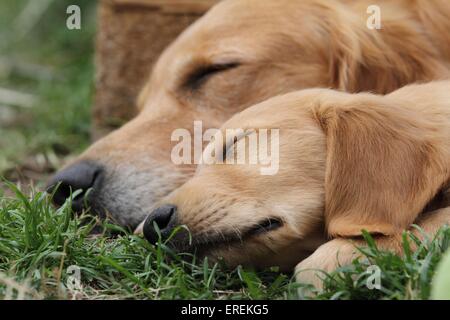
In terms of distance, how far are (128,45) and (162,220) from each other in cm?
279

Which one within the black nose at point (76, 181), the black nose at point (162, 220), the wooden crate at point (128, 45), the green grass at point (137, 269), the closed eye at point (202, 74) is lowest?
the green grass at point (137, 269)

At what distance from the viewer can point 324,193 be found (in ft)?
9.92

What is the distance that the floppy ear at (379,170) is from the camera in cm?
286

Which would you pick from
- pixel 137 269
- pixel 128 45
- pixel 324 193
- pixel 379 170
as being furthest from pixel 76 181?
pixel 128 45

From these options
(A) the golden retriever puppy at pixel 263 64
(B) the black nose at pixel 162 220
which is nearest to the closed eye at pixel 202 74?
(A) the golden retriever puppy at pixel 263 64

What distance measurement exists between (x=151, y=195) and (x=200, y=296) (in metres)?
1.18

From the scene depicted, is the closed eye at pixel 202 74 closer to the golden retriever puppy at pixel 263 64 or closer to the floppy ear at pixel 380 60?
the golden retriever puppy at pixel 263 64

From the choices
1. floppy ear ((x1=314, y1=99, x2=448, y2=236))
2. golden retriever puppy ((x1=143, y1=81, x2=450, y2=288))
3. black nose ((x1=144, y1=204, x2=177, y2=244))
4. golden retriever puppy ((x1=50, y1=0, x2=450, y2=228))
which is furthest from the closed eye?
black nose ((x1=144, y1=204, x2=177, y2=244))

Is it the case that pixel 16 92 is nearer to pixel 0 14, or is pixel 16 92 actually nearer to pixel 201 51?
pixel 0 14

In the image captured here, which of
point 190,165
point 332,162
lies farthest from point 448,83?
point 190,165

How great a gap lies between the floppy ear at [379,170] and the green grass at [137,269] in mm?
124

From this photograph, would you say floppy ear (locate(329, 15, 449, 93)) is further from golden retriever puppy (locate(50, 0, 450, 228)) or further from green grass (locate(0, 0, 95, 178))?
green grass (locate(0, 0, 95, 178))

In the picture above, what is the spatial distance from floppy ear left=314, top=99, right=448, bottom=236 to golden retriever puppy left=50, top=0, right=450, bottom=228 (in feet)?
3.09

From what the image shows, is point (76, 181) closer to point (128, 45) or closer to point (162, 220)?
point (162, 220)
